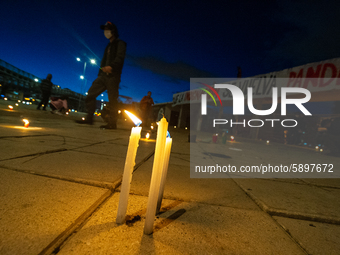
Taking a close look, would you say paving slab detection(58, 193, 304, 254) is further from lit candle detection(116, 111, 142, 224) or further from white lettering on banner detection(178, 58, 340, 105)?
white lettering on banner detection(178, 58, 340, 105)

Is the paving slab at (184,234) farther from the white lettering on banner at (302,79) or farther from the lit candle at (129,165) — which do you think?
the white lettering on banner at (302,79)

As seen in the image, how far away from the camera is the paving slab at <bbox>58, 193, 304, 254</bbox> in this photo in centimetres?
57

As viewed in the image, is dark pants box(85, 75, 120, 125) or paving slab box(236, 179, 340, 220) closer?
paving slab box(236, 179, 340, 220)

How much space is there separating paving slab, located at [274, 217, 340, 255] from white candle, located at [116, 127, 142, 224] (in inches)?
31.2

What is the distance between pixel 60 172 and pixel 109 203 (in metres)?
0.53

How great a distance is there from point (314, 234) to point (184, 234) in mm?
666

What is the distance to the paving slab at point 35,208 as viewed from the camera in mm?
531

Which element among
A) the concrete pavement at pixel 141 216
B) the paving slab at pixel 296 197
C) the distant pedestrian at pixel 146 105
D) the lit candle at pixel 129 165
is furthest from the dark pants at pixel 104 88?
the lit candle at pixel 129 165

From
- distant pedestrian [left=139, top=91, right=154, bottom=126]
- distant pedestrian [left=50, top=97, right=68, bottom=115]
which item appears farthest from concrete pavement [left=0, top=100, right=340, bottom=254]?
distant pedestrian [left=50, top=97, right=68, bottom=115]

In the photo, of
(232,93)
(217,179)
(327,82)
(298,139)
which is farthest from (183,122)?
(217,179)

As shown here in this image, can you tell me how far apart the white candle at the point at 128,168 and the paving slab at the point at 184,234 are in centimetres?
6

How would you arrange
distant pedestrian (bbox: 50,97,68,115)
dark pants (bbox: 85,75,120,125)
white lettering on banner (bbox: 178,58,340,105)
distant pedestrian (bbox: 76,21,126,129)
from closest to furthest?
distant pedestrian (bbox: 76,21,126,129), dark pants (bbox: 85,75,120,125), white lettering on banner (bbox: 178,58,340,105), distant pedestrian (bbox: 50,97,68,115)

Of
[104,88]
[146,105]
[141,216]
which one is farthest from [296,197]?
[146,105]

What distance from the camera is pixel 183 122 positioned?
2097 cm
